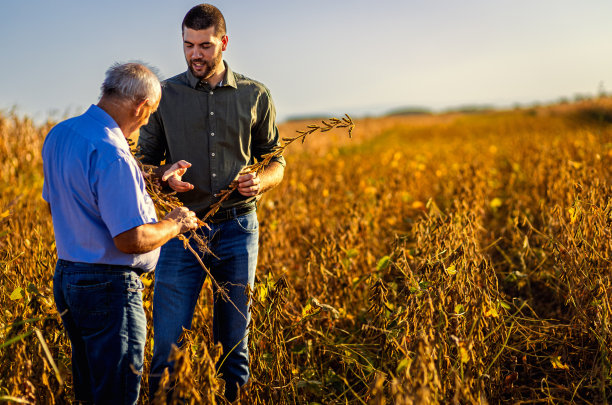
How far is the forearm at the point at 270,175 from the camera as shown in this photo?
2224mm

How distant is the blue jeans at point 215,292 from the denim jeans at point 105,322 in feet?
1.14

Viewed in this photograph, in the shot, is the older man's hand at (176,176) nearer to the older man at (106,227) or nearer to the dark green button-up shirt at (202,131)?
the dark green button-up shirt at (202,131)

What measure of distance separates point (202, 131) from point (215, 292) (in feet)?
2.46

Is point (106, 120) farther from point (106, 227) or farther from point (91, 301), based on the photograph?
point (91, 301)

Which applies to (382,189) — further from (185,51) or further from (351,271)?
(185,51)

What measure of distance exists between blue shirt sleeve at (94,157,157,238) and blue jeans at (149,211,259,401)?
0.58 m

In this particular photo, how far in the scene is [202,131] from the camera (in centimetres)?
223

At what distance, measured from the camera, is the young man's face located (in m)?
2.10

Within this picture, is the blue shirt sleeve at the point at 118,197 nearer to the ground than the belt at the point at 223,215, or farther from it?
farther from it

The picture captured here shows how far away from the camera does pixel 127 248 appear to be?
1586 mm

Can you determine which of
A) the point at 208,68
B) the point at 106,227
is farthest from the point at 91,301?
the point at 208,68

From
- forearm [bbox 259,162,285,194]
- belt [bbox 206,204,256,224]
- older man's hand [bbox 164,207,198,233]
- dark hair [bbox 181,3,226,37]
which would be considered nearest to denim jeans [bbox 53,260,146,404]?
older man's hand [bbox 164,207,198,233]

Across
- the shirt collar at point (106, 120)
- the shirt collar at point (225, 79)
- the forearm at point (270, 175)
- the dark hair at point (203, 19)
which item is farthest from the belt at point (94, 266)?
the dark hair at point (203, 19)

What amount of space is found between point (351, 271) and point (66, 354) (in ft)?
5.73
